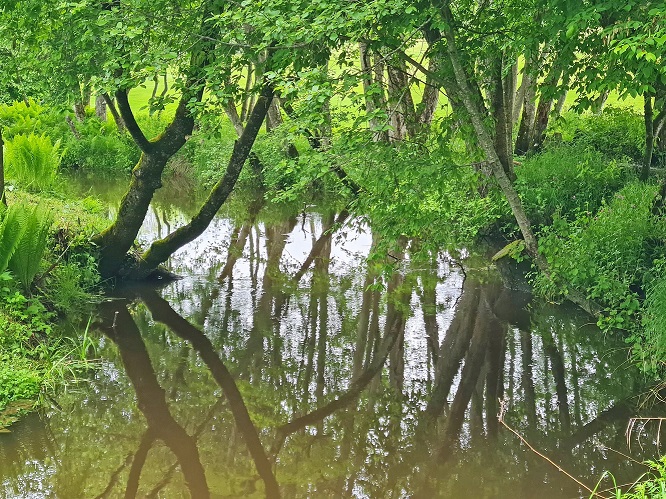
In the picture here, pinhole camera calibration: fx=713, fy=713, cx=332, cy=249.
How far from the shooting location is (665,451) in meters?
6.32

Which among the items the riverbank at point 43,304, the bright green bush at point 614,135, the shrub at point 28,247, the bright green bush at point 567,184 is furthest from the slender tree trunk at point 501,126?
the shrub at point 28,247

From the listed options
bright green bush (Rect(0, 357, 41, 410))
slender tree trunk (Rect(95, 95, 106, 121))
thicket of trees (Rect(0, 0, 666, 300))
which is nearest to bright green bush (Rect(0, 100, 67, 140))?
slender tree trunk (Rect(95, 95, 106, 121))

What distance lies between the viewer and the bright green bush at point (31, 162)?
12461 mm

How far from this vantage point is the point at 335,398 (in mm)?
7445

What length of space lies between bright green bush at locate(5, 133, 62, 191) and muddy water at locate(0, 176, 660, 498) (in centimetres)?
357

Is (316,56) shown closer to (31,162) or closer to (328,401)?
(328,401)

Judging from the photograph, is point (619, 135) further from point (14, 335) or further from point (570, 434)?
point (14, 335)

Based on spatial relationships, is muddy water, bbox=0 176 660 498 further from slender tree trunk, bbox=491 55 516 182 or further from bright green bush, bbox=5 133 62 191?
bright green bush, bbox=5 133 62 191

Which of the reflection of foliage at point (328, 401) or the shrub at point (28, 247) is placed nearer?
the reflection of foliage at point (328, 401)

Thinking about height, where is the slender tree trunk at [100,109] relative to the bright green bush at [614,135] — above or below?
above

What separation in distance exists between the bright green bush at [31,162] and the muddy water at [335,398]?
3.57 metres

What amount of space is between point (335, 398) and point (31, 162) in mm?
8083

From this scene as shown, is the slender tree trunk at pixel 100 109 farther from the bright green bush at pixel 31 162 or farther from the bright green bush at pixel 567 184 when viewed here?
the bright green bush at pixel 567 184

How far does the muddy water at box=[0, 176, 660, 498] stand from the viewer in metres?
5.98
